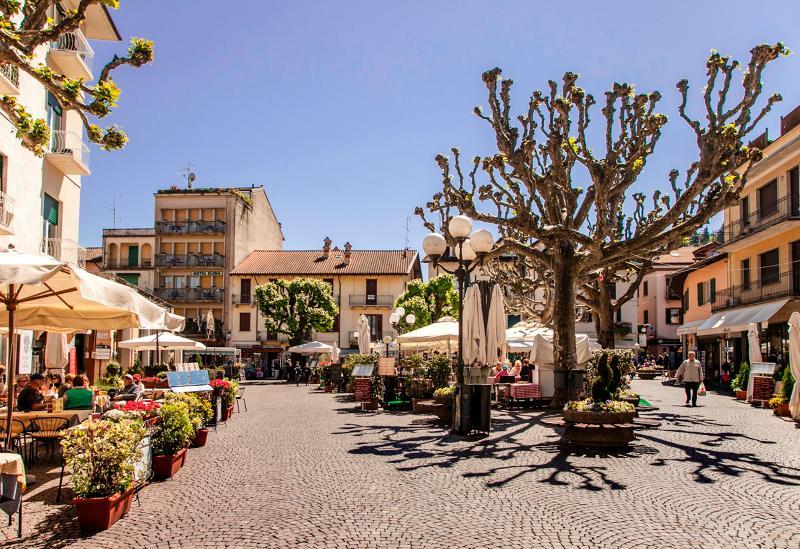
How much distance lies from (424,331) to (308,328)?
87.0ft

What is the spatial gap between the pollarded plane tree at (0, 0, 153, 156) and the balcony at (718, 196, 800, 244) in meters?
25.9

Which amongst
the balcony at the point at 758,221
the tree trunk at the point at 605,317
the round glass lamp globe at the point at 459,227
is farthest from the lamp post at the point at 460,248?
the balcony at the point at 758,221

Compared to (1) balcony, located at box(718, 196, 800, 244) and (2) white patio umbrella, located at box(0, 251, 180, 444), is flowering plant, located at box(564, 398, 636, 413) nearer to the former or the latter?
(2) white patio umbrella, located at box(0, 251, 180, 444)

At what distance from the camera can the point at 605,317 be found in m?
24.6

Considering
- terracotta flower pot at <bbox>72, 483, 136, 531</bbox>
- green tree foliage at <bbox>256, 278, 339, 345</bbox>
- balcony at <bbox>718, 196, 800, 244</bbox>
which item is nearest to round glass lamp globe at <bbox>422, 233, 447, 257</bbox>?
terracotta flower pot at <bbox>72, 483, 136, 531</bbox>

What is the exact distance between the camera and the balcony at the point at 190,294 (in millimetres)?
53344

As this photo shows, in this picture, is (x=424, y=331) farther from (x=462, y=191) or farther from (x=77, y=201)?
(x=77, y=201)

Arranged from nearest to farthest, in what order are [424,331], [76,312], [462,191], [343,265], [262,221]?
[76,312] → [462,191] → [424,331] → [343,265] → [262,221]

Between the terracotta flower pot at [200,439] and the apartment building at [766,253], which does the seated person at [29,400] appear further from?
the apartment building at [766,253]

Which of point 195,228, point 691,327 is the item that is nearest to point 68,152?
point 691,327

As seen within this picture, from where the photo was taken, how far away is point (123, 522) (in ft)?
20.2

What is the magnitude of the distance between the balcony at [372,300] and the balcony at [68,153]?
1361 inches

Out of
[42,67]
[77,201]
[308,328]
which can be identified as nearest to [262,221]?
[308,328]

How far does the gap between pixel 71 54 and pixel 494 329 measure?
15140mm
